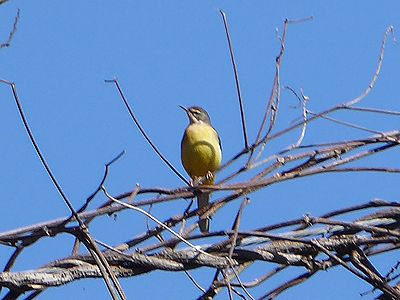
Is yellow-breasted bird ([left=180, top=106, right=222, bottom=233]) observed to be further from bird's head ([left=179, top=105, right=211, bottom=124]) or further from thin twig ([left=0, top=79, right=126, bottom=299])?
thin twig ([left=0, top=79, right=126, bottom=299])

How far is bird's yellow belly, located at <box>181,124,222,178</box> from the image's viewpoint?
680 centimetres

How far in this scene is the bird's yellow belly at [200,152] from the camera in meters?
6.80

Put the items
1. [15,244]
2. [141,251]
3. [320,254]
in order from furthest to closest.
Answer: [320,254] → [141,251] → [15,244]

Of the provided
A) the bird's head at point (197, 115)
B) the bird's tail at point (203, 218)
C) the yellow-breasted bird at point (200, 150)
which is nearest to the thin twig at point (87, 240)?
the bird's tail at point (203, 218)

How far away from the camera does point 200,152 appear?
271 inches

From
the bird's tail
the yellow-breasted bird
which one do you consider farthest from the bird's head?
the bird's tail

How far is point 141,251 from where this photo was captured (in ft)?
8.85

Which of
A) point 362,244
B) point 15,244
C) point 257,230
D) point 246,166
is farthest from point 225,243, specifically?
point 15,244

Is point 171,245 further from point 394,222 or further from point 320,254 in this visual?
point 394,222

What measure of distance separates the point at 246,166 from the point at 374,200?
452mm

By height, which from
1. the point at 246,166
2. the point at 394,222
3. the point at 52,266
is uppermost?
the point at 246,166

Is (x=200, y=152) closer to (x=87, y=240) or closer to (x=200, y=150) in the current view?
(x=200, y=150)

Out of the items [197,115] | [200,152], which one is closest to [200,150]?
[200,152]

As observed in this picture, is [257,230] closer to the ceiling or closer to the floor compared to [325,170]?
closer to the floor
